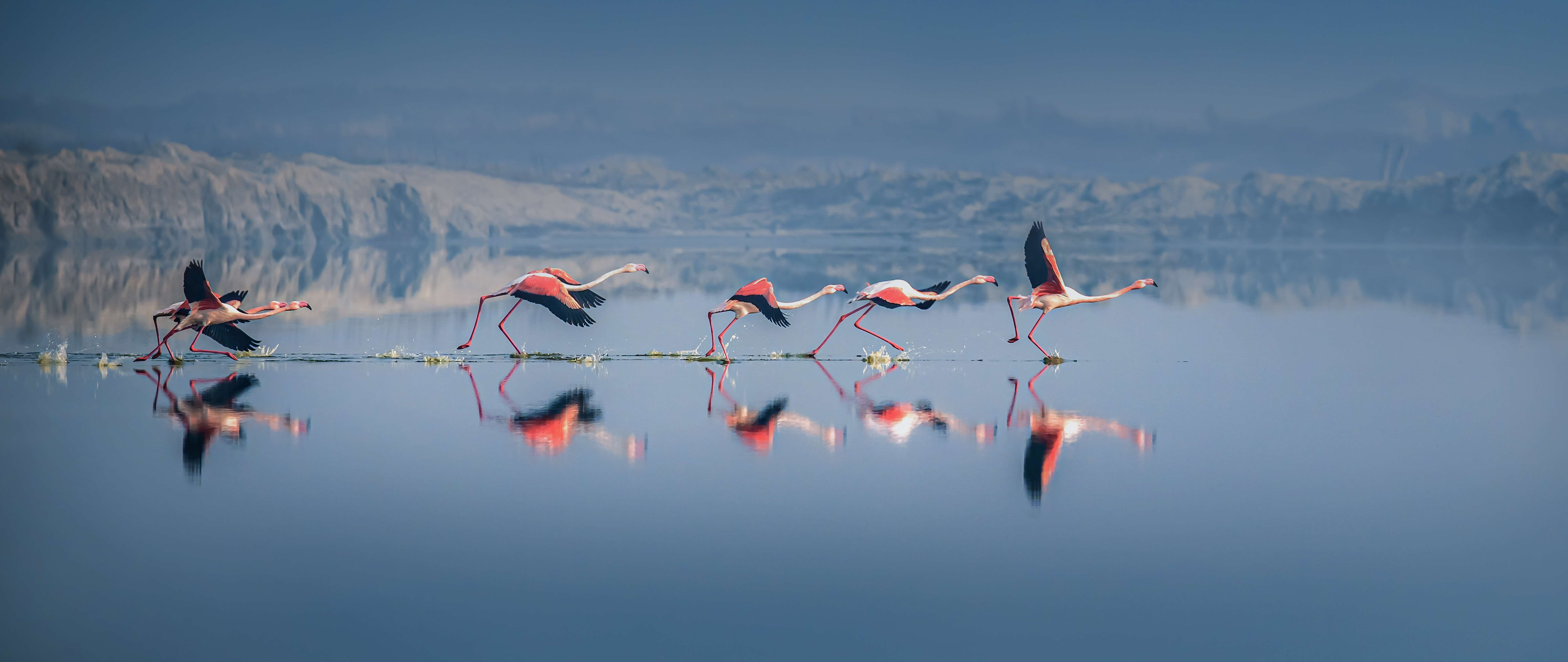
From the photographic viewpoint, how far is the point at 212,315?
632 inches

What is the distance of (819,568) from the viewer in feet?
24.1

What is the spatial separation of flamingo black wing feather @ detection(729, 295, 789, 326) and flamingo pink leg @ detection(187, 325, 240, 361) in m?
7.63

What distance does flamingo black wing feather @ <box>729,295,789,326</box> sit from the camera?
16.7 metres

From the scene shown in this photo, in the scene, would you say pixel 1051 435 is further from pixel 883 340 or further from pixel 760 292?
pixel 883 340

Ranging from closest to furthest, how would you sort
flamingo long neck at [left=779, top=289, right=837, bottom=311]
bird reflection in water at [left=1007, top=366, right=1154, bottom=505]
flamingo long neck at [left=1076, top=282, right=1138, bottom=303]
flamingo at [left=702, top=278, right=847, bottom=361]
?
bird reflection in water at [left=1007, top=366, right=1154, bottom=505], flamingo at [left=702, top=278, right=847, bottom=361], flamingo long neck at [left=1076, top=282, right=1138, bottom=303], flamingo long neck at [left=779, top=289, right=837, bottom=311]

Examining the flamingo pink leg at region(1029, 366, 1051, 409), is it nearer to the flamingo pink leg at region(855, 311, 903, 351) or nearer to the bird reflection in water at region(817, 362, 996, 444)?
the bird reflection in water at region(817, 362, 996, 444)

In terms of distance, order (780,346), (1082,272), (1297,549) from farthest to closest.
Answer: (1082,272)
(780,346)
(1297,549)

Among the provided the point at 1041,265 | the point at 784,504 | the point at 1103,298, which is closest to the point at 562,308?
the point at 1041,265

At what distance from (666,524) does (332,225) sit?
17063 centimetres

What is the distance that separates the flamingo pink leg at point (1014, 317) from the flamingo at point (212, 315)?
33.8 feet

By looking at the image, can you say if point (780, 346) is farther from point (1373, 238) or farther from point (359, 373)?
point (1373, 238)

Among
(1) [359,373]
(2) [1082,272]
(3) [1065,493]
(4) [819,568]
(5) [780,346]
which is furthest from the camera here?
(2) [1082,272]

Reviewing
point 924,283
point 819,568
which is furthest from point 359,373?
point 924,283

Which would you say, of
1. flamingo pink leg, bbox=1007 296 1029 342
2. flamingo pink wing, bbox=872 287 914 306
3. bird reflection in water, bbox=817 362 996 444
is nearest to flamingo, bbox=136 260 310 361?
bird reflection in water, bbox=817 362 996 444
